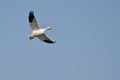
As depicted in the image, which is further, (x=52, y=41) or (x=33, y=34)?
(x=52, y=41)

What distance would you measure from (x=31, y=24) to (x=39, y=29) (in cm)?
163

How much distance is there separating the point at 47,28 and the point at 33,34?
1.94 metres

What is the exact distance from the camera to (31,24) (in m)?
71.9

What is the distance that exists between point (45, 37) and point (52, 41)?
1290 mm

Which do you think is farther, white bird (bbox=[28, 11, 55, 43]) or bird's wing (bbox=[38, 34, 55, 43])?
bird's wing (bbox=[38, 34, 55, 43])

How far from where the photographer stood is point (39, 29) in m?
70.8

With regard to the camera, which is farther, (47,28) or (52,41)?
(52,41)

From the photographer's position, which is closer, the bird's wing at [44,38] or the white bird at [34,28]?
the white bird at [34,28]

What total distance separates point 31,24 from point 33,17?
2.91 ft

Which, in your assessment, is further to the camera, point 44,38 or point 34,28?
point 44,38

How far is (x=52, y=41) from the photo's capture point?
247ft

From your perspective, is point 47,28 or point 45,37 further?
point 45,37

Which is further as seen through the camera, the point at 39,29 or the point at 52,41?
the point at 52,41

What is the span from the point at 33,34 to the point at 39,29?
929 mm
